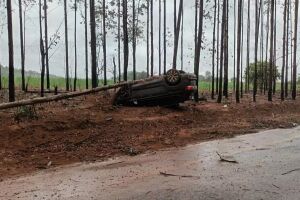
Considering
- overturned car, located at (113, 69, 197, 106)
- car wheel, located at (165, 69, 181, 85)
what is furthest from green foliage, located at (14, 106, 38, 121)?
car wheel, located at (165, 69, 181, 85)

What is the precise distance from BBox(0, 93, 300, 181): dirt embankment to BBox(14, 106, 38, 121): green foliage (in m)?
0.05

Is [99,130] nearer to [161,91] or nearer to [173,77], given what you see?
[161,91]

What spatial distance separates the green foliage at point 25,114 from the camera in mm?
11788

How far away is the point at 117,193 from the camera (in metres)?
7.13

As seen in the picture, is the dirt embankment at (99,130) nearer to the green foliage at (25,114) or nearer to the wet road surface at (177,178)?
the green foliage at (25,114)

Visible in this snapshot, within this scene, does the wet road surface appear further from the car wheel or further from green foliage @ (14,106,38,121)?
the car wheel

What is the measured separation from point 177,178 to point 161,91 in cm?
708

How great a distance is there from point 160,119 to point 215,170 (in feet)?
16.9

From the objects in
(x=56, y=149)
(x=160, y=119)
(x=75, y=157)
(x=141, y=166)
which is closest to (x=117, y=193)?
(x=141, y=166)

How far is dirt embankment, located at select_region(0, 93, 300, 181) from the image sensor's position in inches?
395

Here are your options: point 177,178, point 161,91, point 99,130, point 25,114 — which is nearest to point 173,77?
point 161,91

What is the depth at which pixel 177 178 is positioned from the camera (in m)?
7.93

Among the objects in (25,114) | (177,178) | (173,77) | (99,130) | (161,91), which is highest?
(173,77)

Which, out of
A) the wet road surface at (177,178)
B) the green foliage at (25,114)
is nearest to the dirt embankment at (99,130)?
the green foliage at (25,114)
